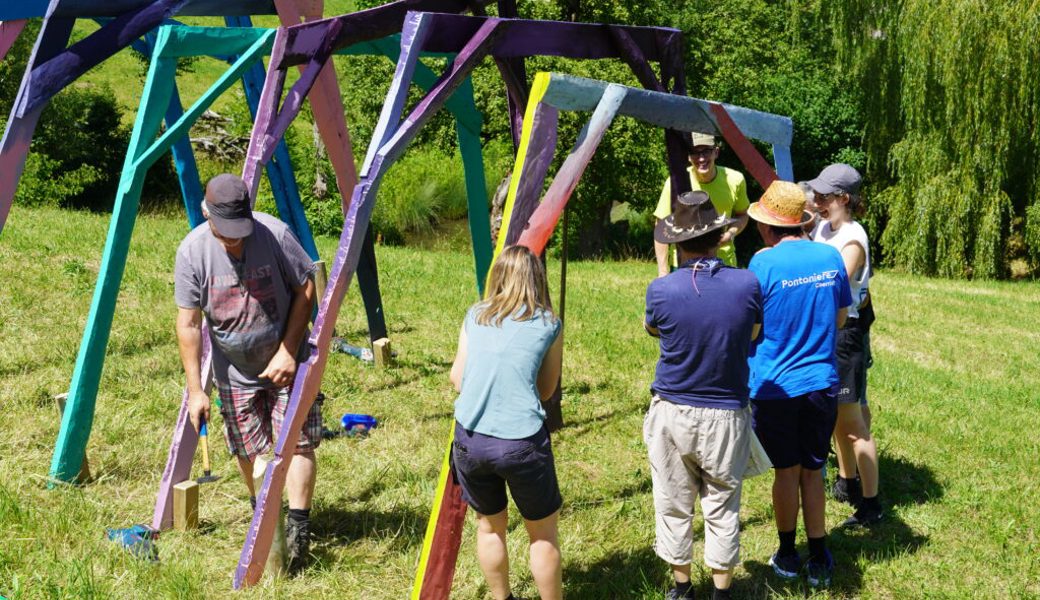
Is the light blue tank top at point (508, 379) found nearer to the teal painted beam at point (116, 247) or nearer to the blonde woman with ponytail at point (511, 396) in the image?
the blonde woman with ponytail at point (511, 396)

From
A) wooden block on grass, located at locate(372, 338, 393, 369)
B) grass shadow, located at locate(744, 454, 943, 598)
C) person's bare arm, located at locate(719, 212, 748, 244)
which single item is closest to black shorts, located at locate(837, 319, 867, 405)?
grass shadow, located at locate(744, 454, 943, 598)

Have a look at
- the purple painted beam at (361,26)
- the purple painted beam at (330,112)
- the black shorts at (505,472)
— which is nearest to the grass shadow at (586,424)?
the purple painted beam at (330,112)

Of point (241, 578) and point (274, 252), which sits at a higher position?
point (274, 252)

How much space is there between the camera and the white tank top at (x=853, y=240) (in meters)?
4.91

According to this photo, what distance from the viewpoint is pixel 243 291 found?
4.15 meters

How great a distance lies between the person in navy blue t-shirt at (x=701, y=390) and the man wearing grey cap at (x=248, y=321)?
1639 mm

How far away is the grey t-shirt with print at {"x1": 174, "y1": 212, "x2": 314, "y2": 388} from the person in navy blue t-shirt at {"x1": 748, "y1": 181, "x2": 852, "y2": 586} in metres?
2.16

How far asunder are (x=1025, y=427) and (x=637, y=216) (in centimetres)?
2287

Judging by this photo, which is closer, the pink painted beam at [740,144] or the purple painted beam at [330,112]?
the pink painted beam at [740,144]

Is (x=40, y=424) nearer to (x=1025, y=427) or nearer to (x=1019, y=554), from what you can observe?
(x=1019, y=554)

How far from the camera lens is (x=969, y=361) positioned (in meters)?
9.71

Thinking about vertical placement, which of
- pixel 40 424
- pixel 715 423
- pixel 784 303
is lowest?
pixel 40 424

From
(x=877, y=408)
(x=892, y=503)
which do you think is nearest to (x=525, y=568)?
(x=892, y=503)

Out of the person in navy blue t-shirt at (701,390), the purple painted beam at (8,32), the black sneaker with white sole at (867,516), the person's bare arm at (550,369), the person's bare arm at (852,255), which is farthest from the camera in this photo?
the purple painted beam at (8,32)
